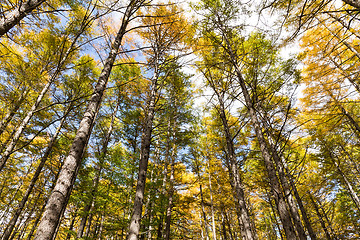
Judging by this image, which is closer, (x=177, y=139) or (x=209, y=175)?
(x=177, y=139)

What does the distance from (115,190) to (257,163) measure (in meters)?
9.48

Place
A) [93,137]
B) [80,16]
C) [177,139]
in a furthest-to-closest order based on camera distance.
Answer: [93,137] < [177,139] < [80,16]

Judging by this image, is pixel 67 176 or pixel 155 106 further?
pixel 155 106

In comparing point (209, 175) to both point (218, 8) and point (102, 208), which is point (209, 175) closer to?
point (102, 208)

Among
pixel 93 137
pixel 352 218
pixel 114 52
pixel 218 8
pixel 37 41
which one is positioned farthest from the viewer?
pixel 352 218

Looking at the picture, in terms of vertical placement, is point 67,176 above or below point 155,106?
below

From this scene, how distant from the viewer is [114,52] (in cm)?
329

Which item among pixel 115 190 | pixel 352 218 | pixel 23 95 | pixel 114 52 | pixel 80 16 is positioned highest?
pixel 80 16

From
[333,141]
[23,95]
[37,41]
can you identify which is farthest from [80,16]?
[333,141]

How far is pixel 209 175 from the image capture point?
10.2 metres

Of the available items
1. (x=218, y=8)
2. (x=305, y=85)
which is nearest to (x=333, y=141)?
(x=305, y=85)

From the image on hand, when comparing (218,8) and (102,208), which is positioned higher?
(218,8)

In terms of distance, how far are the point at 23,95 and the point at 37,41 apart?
285 centimetres

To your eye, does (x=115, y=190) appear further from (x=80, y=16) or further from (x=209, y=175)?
(x=80, y=16)
